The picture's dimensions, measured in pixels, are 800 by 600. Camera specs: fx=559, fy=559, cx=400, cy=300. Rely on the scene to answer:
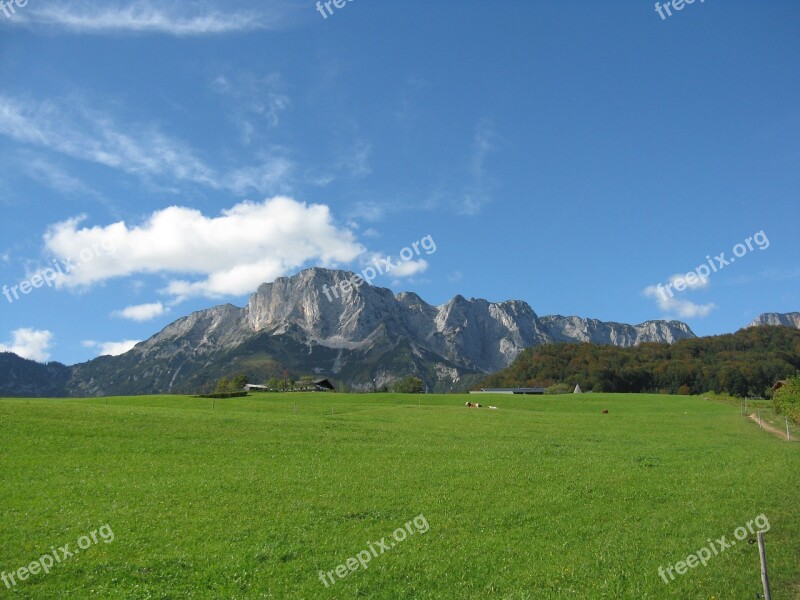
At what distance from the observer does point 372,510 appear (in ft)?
90.3

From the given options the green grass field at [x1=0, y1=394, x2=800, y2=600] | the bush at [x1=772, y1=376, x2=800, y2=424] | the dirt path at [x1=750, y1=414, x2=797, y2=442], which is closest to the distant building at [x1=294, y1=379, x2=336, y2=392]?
the dirt path at [x1=750, y1=414, x2=797, y2=442]

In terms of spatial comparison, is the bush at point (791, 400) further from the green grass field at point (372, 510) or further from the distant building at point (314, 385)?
the distant building at point (314, 385)

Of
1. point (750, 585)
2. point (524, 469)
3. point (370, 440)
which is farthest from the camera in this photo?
point (370, 440)

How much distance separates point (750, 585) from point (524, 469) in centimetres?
2004

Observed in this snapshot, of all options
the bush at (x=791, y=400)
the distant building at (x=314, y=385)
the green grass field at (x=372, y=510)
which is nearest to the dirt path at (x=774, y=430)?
the bush at (x=791, y=400)

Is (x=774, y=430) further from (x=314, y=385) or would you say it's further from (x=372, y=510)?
(x=314, y=385)

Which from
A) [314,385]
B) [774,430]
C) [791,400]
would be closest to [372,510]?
[774,430]

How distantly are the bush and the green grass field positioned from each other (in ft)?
68.4

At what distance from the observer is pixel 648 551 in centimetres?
2223

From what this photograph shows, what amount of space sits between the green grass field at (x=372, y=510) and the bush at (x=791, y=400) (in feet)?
68.4

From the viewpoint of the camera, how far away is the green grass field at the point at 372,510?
19.3m

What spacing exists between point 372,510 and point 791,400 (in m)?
70.3

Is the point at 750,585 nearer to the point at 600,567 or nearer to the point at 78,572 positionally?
the point at 600,567

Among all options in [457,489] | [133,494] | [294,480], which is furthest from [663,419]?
[133,494]
